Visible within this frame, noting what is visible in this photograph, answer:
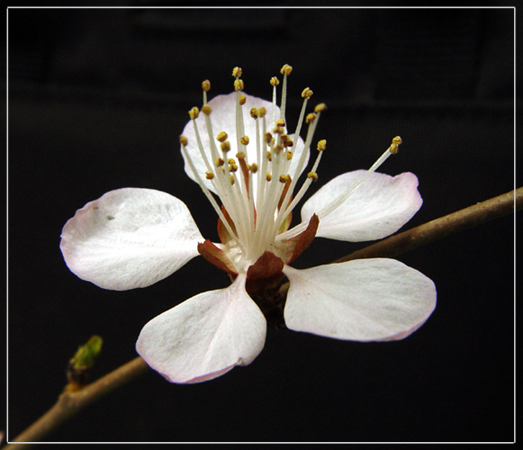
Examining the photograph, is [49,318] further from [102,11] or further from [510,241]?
[510,241]

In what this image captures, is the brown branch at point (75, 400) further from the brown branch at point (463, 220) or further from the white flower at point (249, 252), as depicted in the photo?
the brown branch at point (463, 220)

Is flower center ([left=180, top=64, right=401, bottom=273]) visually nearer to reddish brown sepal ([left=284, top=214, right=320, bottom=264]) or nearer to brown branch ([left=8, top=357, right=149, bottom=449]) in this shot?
reddish brown sepal ([left=284, top=214, right=320, bottom=264])

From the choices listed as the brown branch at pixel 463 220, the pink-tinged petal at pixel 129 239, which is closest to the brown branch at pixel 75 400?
the pink-tinged petal at pixel 129 239

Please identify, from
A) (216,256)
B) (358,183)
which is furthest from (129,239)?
(358,183)

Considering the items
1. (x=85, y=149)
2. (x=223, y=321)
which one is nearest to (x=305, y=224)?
(x=223, y=321)

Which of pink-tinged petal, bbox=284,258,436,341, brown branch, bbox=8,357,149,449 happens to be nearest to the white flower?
pink-tinged petal, bbox=284,258,436,341

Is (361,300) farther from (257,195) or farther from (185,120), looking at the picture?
(185,120)

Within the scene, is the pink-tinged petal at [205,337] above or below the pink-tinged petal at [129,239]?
below
